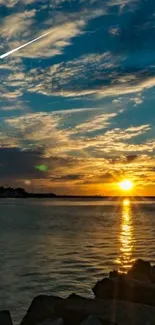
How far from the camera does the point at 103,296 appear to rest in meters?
13.9

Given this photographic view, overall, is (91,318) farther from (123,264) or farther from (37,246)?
(37,246)

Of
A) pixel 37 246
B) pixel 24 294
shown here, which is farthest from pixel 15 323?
pixel 37 246

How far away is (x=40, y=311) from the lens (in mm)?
11711

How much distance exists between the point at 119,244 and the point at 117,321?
29255mm

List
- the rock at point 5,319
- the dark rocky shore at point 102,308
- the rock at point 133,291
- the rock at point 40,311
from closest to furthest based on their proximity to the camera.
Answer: the dark rocky shore at point 102,308 < the rock at point 5,319 < the rock at point 40,311 < the rock at point 133,291

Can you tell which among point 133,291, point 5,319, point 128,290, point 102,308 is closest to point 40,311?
point 5,319

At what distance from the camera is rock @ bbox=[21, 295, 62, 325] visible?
37.5ft

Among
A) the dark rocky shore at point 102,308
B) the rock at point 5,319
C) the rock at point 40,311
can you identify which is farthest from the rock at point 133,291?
the rock at point 5,319

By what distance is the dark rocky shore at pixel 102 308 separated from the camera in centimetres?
1037

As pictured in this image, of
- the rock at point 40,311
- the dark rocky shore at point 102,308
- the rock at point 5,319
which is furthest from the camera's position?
the rock at point 40,311

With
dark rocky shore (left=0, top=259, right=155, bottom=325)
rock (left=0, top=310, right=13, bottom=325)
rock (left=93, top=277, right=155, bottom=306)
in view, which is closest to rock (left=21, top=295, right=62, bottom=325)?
dark rocky shore (left=0, top=259, right=155, bottom=325)

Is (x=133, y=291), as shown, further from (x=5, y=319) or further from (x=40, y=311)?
(x=5, y=319)

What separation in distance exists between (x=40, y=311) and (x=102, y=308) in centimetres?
176

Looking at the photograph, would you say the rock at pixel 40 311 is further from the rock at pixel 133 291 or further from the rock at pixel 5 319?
the rock at pixel 133 291
